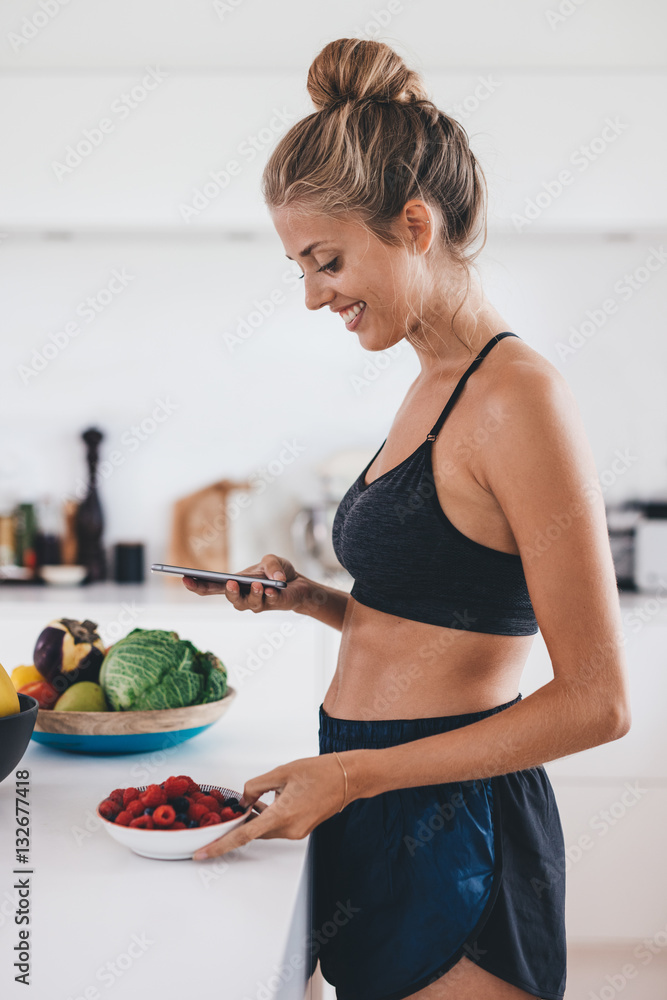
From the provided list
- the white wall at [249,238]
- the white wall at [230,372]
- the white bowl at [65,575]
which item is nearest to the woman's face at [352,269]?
the white wall at [249,238]

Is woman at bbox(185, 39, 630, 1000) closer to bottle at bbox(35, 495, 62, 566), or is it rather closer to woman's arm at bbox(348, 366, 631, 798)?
woman's arm at bbox(348, 366, 631, 798)

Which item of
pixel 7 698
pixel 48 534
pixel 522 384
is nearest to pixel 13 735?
pixel 7 698

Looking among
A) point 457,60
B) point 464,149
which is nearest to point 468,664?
point 464,149

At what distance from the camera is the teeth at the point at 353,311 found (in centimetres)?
94

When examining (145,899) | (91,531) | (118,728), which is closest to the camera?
(145,899)

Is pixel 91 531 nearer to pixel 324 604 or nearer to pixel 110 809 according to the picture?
pixel 324 604

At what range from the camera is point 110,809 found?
0.69 m

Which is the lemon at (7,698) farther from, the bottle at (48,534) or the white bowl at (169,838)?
the bottle at (48,534)

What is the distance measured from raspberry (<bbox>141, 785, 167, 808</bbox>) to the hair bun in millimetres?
751

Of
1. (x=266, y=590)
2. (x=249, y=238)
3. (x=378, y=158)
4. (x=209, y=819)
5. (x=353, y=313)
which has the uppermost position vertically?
(x=249, y=238)

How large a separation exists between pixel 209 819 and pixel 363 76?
800mm

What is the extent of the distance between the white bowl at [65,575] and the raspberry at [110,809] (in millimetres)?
1888

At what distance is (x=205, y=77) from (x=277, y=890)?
2123mm

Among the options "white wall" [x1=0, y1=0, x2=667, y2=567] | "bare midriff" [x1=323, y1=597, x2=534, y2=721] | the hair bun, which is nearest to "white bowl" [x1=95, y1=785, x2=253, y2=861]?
"bare midriff" [x1=323, y1=597, x2=534, y2=721]
